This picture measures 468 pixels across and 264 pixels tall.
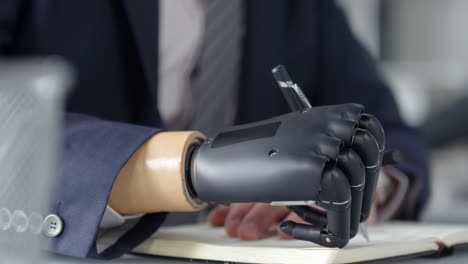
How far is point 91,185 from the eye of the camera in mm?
542

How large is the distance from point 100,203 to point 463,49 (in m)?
3.47

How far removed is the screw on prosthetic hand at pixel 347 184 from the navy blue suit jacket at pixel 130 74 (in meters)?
0.17

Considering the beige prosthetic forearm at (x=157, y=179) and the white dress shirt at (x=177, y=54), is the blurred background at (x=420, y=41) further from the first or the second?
the beige prosthetic forearm at (x=157, y=179)

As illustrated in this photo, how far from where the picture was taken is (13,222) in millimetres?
355

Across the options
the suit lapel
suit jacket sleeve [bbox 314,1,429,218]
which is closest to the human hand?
the suit lapel

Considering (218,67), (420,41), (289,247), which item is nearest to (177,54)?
(218,67)

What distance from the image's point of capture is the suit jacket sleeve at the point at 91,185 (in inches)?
20.7

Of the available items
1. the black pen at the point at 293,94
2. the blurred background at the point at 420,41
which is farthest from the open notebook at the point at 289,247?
the blurred background at the point at 420,41

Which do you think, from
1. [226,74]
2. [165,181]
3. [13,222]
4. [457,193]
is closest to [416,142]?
[226,74]

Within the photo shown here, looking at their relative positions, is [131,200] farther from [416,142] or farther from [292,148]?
[416,142]

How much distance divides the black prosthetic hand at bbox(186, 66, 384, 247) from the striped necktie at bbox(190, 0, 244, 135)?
38 centimetres

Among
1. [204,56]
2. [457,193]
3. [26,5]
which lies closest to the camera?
[26,5]

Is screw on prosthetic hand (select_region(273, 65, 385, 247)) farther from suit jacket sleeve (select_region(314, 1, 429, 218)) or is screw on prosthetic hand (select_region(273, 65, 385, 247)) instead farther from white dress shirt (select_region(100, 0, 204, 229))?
suit jacket sleeve (select_region(314, 1, 429, 218))

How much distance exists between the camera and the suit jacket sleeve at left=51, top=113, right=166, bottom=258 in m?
0.53
